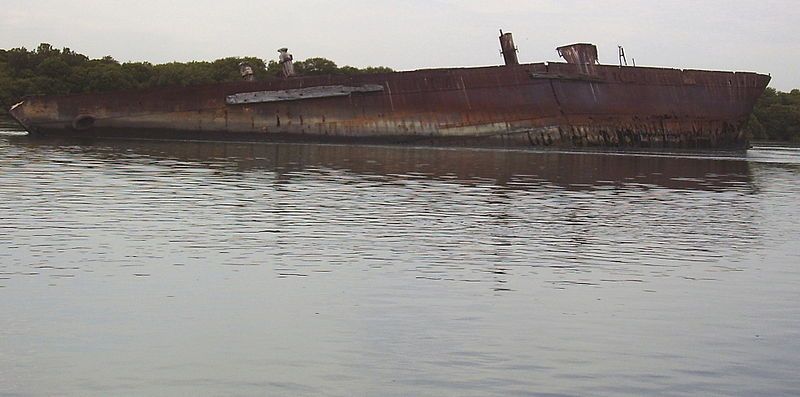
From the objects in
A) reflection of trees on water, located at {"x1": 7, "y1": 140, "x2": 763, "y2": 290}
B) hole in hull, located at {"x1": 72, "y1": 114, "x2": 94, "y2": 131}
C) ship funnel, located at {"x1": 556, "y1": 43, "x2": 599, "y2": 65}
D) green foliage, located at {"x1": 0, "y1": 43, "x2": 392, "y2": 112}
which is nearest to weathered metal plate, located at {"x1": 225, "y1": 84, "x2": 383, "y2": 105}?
reflection of trees on water, located at {"x1": 7, "y1": 140, "x2": 763, "y2": 290}

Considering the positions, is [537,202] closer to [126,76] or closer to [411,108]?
[411,108]

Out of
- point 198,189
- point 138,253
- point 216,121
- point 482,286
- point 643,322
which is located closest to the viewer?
point 643,322

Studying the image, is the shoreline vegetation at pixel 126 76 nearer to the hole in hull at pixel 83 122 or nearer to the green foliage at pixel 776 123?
the green foliage at pixel 776 123

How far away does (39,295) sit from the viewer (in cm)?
935

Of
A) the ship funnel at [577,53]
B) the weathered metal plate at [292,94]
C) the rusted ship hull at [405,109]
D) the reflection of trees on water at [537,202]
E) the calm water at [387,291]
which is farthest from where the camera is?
the ship funnel at [577,53]

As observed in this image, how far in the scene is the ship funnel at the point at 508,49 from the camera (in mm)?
43094

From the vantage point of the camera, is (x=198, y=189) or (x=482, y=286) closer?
(x=482, y=286)

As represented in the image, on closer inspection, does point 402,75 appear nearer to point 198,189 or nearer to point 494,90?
point 494,90

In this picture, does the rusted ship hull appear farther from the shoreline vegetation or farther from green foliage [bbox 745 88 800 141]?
green foliage [bbox 745 88 800 141]

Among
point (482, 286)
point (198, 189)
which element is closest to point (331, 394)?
point (482, 286)

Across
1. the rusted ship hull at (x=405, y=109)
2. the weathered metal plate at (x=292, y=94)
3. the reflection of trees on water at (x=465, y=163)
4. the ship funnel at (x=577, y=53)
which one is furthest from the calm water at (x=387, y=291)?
the ship funnel at (x=577, y=53)

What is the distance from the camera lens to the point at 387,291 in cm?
1017

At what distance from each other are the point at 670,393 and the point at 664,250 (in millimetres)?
7049

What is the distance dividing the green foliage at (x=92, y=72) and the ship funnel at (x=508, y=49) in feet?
92.7
